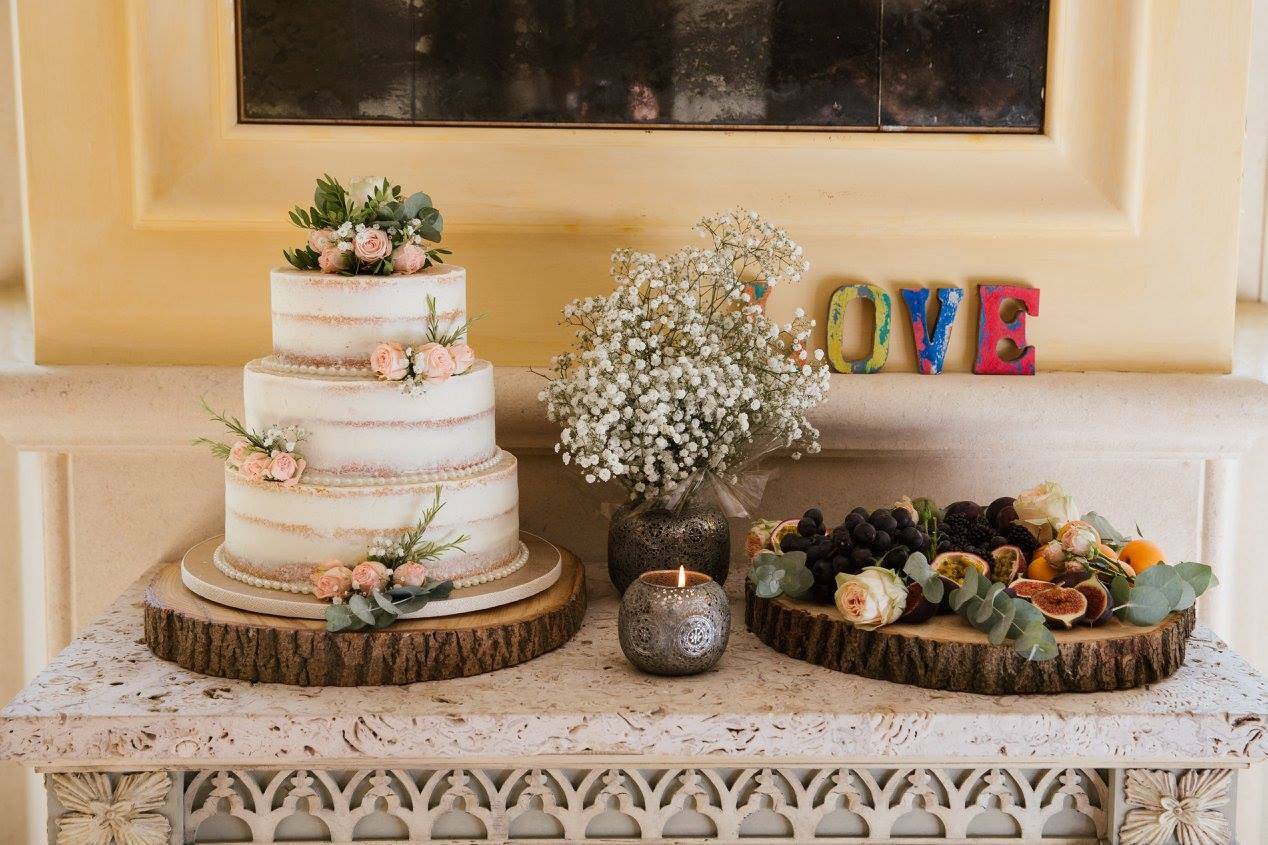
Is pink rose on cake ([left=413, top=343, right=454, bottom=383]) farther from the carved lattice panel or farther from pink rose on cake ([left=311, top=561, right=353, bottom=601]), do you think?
the carved lattice panel

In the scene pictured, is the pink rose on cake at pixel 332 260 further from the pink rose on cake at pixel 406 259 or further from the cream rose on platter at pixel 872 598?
the cream rose on platter at pixel 872 598

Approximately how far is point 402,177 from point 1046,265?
84cm

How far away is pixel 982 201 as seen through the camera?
5.31ft

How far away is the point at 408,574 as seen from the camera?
124cm

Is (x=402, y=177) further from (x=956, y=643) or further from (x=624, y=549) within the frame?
(x=956, y=643)

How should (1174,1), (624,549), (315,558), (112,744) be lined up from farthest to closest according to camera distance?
(1174,1) < (624,549) < (315,558) < (112,744)

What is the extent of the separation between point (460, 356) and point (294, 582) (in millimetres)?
286

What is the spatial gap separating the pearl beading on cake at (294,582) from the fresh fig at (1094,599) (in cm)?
59

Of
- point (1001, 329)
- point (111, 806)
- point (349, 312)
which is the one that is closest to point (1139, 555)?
point (1001, 329)

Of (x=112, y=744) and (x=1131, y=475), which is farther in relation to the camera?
(x=1131, y=475)

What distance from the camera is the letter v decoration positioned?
1.61m

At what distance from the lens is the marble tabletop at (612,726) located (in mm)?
1158

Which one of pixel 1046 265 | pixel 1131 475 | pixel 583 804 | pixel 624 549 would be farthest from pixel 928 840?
pixel 1046 265

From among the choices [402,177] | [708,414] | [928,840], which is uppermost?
[402,177]
